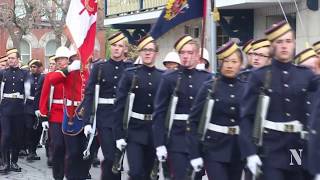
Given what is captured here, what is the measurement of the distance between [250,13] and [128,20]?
6660mm

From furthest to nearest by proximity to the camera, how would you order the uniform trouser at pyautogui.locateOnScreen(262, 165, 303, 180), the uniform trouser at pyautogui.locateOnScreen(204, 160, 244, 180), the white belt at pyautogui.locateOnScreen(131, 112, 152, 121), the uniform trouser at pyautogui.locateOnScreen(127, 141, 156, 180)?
the white belt at pyautogui.locateOnScreen(131, 112, 152, 121) → the uniform trouser at pyautogui.locateOnScreen(127, 141, 156, 180) → the uniform trouser at pyautogui.locateOnScreen(204, 160, 244, 180) → the uniform trouser at pyautogui.locateOnScreen(262, 165, 303, 180)

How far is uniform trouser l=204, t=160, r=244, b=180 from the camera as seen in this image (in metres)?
6.46

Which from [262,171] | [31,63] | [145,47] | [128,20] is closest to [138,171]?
[145,47]

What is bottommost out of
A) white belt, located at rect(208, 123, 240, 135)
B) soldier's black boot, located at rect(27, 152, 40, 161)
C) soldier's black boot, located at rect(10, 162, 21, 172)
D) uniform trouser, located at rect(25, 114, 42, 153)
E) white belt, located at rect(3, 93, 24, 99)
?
soldier's black boot, located at rect(27, 152, 40, 161)

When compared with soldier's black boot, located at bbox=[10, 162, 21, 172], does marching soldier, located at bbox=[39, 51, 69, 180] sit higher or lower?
higher

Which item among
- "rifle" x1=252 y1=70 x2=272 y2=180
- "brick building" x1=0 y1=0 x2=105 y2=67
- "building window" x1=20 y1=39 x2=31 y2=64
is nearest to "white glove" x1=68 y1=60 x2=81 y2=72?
"rifle" x1=252 y1=70 x2=272 y2=180

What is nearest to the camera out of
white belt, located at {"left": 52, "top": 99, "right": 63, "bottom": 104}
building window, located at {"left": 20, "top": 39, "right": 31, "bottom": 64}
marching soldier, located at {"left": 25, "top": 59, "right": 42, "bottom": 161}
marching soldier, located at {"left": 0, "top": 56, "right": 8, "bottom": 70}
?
white belt, located at {"left": 52, "top": 99, "right": 63, "bottom": 104}

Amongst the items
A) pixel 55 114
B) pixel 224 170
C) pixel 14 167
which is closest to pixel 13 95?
pixel 14 167

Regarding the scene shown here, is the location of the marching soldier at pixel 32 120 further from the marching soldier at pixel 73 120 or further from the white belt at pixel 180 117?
the white belt at pixel 180 117

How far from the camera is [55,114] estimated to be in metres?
10.0

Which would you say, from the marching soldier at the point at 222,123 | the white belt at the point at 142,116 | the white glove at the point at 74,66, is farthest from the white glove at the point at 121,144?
the white glove at the point at 74,66

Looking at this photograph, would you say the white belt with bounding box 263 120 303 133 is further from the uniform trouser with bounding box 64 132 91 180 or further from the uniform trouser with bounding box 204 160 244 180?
the uniform trouser with bounding box 64 132 91 180

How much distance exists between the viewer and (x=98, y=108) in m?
8.73

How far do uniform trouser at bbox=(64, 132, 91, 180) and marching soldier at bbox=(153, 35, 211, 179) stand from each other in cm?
235
